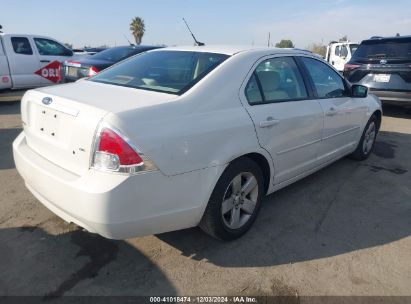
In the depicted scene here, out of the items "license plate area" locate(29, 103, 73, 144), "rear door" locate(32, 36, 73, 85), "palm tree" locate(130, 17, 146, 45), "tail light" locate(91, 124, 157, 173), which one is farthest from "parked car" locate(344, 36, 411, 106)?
"palm tree" locate(130, 17, 146, 45)

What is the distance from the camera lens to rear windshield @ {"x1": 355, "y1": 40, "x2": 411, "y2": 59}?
787 centimetres

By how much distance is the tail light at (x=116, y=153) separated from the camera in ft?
7.23

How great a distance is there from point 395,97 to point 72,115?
753cm

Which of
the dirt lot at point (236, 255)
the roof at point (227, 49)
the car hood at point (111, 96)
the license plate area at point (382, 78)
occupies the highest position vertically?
the roof at point (227, 49)

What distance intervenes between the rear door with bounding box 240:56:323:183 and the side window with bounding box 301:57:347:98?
0.24m

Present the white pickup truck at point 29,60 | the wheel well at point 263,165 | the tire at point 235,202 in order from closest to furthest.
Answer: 1. the tire at point 235,202
2. the wheel well at point 263,165
3. the white pickup truck at point 29,60

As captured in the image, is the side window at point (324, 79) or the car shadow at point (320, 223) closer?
the car shadow at point (320, 223)

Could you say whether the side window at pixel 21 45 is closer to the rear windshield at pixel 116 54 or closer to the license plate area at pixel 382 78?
the rear windshield at pixel 116 54

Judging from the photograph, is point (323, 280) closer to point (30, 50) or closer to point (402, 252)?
point (402, 252)

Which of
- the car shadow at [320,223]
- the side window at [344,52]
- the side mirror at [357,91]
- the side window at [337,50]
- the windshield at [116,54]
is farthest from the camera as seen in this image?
the side window at [337,50]

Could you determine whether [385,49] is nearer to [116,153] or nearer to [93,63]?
[93,63]

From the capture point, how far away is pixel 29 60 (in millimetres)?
9789

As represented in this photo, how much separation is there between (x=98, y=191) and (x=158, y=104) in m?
0.68

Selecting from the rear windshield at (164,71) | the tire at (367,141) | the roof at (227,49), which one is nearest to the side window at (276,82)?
the roof at (227,49)
